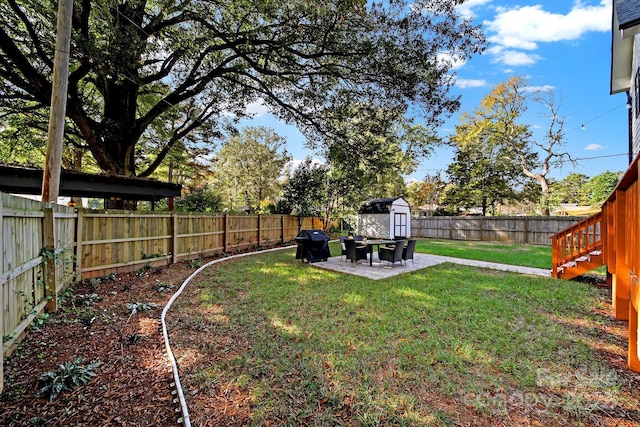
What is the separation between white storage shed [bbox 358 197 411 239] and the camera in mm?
15328

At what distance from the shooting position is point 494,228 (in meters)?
14.7

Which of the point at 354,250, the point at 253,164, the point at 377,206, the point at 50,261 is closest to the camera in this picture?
the point at 50,261

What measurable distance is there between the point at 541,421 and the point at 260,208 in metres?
20.2

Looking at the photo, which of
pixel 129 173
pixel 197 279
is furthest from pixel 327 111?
pixel 129 173

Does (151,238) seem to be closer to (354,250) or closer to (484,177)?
(354,250)

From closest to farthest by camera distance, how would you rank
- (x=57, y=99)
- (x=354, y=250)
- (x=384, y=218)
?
(x=57, y=99), (x=354, y=250), (x=384, y=218)

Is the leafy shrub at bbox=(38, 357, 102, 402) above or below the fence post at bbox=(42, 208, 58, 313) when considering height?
below

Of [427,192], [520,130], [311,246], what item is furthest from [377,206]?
[520,130]

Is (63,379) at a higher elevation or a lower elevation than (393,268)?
higher

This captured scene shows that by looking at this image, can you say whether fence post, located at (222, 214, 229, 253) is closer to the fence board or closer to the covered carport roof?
the covered carport roof

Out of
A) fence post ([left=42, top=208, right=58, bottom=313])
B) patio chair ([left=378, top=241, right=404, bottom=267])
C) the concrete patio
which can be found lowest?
the concrete patio

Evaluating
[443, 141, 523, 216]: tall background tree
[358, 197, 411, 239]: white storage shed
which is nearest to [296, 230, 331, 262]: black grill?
[358, 197, 411, 239]: white storage shed

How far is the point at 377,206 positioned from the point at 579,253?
33.3 ft

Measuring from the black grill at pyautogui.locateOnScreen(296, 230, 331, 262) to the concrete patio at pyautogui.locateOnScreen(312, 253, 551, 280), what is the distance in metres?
0.30
